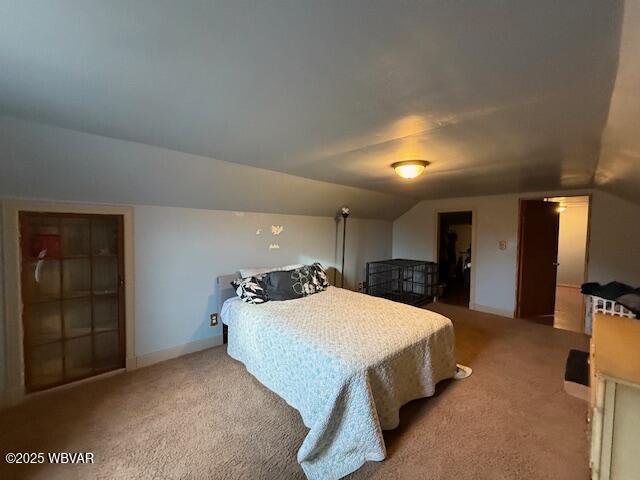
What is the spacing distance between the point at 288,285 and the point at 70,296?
79.4 inches

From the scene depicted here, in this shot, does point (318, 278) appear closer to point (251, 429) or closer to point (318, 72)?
point (251, 429)

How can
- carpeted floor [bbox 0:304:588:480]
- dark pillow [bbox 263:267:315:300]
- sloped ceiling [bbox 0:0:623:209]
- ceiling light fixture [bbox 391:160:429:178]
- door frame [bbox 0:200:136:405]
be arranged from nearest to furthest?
sloped ceiling [bbox 0:0:623:209] < carpeted floor [bbox 0:304:588:480] < door frame [bbox 0:200:136:405] < ceiling light fixture [bbox 391:160:429:178] < dark pillow [bbox 263:267:315:300]

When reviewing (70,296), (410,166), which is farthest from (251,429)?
(410,166)

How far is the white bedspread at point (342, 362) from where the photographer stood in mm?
1623

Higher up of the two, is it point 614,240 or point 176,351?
point 614,240

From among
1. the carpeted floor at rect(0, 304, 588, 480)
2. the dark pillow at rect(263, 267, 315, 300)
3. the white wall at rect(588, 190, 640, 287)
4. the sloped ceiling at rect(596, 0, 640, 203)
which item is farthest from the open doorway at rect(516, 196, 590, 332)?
the dark pillow at rect(263, 267, 315, 300)

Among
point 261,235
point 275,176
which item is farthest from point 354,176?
point 261,235

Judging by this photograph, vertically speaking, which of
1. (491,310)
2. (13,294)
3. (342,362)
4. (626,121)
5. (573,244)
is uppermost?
(626,121)

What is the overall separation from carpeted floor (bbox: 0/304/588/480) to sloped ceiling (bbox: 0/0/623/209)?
2010 millimetres

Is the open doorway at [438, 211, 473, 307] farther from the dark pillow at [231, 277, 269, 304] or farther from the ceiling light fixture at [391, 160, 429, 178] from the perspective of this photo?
the dark pillow at [231, 277, 269, 304]

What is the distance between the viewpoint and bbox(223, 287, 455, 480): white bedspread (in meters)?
1.62

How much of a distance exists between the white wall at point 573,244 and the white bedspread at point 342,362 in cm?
637

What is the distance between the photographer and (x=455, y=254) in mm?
7273

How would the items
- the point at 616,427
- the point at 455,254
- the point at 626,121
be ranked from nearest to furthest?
the point at 616,427
the point at 626,121
the point at 455,254
